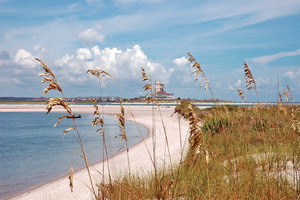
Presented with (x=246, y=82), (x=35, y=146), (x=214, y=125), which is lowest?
(x=35, y=146)

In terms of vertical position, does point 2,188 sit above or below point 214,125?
below

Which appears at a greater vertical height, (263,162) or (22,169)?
(263,162)

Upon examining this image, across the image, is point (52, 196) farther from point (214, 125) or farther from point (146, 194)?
point (214, 125)

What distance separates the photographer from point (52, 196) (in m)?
7.80

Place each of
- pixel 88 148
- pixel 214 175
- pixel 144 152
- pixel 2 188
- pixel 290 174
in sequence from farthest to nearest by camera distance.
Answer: pixel 88 148 < pixel 144 152 < pixel 2 188 < pixel 214 175 < pixel 290 174

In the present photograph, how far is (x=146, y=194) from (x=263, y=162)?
94.3 inches

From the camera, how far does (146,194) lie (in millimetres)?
4664

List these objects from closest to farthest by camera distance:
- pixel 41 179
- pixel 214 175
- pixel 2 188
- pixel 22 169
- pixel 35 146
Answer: pixel 214 175, pixel 2 188, pixel 41 179, pixel 22 169, pixel 35 146

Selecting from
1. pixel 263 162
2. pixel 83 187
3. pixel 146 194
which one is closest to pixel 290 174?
pixel 263 162

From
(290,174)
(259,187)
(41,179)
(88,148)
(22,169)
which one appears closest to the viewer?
(259,187)

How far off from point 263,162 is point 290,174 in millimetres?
1044

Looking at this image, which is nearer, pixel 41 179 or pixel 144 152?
pixel 41 179

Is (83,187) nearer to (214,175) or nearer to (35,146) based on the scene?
(214,175)

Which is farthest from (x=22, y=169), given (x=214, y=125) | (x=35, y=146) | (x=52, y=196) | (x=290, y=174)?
(x=290, y=174)
